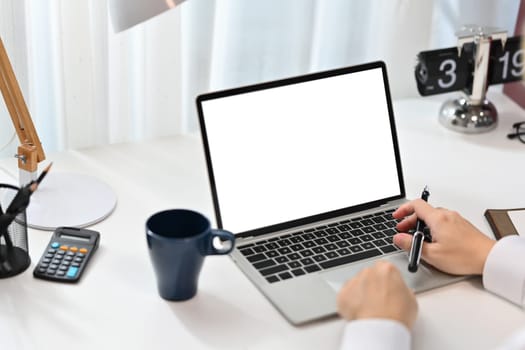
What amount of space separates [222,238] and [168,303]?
0.11 metres

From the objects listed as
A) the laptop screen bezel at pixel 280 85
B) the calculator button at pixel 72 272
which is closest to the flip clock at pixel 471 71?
the laptop screen bezel at pixel 280 85

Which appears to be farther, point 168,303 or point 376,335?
point 168,303

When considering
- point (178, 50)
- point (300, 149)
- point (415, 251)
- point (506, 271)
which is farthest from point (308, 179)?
point (178, 50)

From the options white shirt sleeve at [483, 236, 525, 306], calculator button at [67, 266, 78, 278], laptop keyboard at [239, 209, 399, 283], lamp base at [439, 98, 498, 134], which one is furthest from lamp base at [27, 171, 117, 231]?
lamp base at [439, 98, 498, 134]

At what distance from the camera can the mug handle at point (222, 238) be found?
1010 millimetres

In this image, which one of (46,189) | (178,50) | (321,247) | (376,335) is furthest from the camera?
(178,50)

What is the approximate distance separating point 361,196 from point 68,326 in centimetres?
48

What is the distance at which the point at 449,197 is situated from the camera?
1309 millimetres

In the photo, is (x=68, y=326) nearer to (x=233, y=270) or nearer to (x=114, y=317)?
(x=114, y=317)

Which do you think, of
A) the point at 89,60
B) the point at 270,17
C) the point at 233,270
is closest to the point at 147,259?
the point at 233,270

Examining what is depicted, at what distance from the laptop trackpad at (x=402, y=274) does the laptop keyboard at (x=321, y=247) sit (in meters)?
0.01

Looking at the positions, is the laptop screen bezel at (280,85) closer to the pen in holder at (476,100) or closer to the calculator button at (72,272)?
the calculator button at (72,272)

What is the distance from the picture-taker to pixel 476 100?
1522 millimetres

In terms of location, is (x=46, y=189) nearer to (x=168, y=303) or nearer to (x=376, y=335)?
(x=168, y=303)
